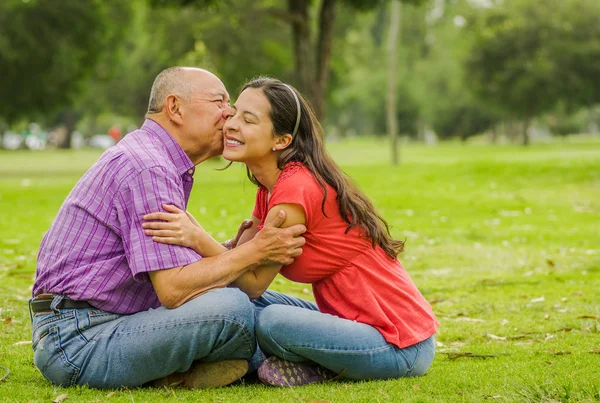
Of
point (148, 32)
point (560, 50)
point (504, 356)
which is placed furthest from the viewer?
point (560, 50)

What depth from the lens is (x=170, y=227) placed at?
4219 millimetres

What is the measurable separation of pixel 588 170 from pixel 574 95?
1268 inches

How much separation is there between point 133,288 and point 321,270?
3.16 ft

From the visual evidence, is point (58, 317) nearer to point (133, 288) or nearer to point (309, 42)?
point (133, 288)

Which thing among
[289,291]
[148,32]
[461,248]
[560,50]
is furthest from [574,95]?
[289,291]

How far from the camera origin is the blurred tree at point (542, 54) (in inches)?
2030

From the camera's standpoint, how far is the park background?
191 inches

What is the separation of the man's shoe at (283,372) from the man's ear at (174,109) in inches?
53.1

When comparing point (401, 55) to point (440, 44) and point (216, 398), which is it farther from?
point (216, 398)

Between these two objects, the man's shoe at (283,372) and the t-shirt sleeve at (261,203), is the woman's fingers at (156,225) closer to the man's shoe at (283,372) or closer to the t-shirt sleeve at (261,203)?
the t-shirt sleeve at (261,203)

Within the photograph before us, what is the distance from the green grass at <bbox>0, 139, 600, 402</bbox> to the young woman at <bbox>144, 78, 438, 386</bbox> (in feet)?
0.50

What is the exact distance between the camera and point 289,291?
8328 mm

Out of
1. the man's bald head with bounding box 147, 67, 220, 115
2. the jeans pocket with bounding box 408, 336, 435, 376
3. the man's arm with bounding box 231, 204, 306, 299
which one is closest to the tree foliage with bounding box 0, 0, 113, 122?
the man's bald head with bounding box 147, 67, 220, 115

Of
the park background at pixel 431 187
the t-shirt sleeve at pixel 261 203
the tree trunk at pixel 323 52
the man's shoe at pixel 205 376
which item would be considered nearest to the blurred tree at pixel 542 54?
the park background at pixel 431 187
